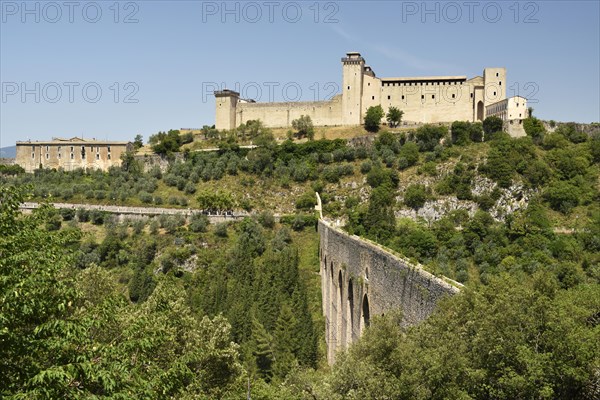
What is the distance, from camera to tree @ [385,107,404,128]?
63125 mm

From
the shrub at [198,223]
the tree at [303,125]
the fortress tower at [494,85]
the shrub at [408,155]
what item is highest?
the fortress tower at [494,85]

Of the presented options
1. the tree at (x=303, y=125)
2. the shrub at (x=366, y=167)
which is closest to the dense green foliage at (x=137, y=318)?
the shrub at (x=366, y=167)

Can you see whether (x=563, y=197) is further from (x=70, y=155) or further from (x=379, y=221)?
(x=70, y=155)

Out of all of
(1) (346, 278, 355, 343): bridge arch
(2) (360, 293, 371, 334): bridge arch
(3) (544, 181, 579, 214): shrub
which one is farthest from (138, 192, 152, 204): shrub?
(2) (360, 293, 371, 334): bridge arch

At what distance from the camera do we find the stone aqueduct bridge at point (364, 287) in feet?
45.6

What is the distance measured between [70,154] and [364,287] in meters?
53.2

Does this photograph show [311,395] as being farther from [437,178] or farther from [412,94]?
[412,94]

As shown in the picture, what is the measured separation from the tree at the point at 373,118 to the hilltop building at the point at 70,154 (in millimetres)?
25894

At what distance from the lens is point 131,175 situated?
5984 centimetres

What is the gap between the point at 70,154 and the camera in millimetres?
66375

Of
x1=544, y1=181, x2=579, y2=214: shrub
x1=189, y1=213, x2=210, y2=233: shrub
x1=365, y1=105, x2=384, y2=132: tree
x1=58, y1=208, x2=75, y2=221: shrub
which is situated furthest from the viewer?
x1=365, y1=105, x2=384, y2=132: tree

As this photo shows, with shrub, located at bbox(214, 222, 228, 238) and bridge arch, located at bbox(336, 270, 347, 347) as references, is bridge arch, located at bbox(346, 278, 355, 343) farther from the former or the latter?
shrub, located at bbox(214, 222, 228, 238)

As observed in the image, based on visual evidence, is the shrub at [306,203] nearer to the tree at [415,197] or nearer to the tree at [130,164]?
the tree at [415,197]

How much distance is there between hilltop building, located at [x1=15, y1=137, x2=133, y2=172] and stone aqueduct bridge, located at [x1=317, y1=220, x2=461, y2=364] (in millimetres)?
36895
